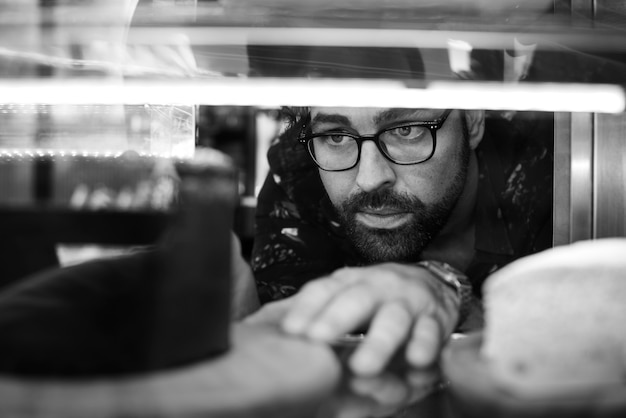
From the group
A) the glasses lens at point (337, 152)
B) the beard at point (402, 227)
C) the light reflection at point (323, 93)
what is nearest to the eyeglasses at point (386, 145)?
the glasses lens at point (337, 152)

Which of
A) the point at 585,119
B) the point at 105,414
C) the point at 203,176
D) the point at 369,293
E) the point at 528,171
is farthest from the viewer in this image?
the point at 528,171

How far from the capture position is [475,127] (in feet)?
4.99

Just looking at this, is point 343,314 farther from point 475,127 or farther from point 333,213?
point 475,127

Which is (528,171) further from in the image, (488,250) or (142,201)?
(142,201)

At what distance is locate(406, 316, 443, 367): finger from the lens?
62cm

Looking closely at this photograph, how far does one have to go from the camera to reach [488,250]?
1503 mm

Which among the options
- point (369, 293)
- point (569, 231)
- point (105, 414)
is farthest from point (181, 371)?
point (569, 231)

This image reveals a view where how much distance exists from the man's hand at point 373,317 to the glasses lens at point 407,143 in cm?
56

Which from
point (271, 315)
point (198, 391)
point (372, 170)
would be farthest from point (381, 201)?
point (198, 391)

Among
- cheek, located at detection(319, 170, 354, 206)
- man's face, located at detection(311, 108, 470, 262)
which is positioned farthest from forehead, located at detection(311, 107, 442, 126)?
cheek, located at detection(319, 170, 354, 206)

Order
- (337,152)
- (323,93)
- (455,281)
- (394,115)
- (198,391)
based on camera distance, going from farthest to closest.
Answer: (337,152) < (394,115) < (455,281) < (323,93) < (198,391)

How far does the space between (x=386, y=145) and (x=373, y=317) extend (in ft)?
2.14

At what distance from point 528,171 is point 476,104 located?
2.59 ft

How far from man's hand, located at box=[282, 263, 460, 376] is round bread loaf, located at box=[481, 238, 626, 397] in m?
0.10
